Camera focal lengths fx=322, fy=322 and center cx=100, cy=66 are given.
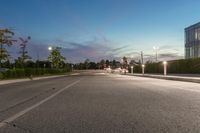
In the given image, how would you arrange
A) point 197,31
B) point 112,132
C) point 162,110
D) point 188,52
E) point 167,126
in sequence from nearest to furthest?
point 112,132, point 167,126, point 162,110, point 197,31, point 188,52

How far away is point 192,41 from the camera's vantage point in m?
76.8

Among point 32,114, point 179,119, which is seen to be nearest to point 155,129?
point 179,119

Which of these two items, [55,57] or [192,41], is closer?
[192,41]

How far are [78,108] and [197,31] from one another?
67769mm

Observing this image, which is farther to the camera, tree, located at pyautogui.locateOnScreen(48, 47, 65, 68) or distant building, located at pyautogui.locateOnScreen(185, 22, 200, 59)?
tree, located at pyautogui.locateOnScreen(48, 47, 65, 68)

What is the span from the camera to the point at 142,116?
8977 mm

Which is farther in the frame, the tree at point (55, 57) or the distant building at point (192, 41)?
the tree at point (55, 57)

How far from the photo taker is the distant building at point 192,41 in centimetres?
7371

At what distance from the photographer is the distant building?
73706 mm

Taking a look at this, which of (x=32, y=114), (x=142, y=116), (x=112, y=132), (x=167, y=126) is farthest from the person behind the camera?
(x=32, y=114)

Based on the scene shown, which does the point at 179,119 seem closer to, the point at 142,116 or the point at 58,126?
the point at 142,116

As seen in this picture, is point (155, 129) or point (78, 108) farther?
point (78, 108)

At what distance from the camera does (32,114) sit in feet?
31.5

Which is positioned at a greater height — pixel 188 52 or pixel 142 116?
pixel 188 52
